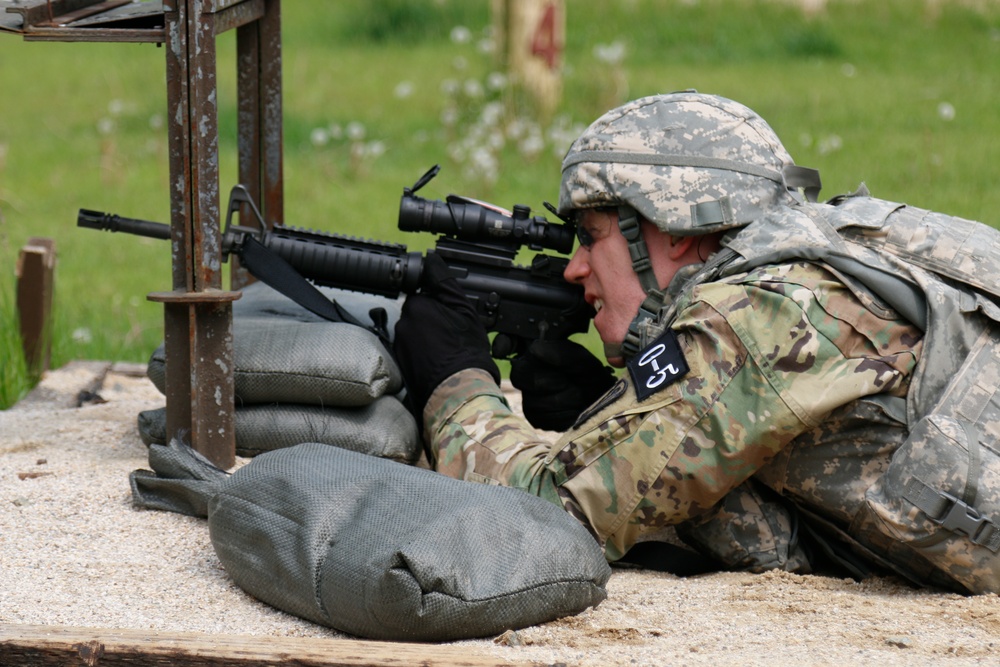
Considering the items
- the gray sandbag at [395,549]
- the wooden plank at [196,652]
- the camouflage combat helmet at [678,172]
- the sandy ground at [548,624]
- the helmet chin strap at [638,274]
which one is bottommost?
the sandy ground at [548,624]

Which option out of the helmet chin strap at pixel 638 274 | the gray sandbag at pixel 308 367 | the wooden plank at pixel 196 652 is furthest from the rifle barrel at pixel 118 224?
the wooden plank at pixel 196 652

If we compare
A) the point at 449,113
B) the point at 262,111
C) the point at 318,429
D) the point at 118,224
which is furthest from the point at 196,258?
the point at 449,113

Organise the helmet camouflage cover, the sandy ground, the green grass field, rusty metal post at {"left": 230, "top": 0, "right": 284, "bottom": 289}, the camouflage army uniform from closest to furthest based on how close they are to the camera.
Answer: the sandy ground < the camouflage army uniform < the helmet camouflage cover < rusty metal post at {"left": 230, "top": 0, "right": 284, "bottom": 289} < the green grass field

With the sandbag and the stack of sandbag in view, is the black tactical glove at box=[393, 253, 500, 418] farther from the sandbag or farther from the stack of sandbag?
the sandbag

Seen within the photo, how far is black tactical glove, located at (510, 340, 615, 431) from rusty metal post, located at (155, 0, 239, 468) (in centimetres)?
92

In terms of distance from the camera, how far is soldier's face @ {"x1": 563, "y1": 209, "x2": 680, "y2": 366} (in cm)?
336

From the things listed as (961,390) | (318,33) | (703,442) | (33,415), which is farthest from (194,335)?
(318,33)

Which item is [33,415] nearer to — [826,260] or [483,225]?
[483,225]

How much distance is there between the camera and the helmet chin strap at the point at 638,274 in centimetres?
334

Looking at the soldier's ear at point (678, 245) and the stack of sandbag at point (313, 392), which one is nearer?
the soldier's ear at point (678, 245)

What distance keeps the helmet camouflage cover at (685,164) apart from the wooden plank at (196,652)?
1359 millimetres

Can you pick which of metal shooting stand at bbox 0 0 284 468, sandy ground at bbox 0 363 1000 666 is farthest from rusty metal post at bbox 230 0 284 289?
sandy ground at bbox 0 363 1000 666

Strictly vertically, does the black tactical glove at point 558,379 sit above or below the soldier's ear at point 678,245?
below

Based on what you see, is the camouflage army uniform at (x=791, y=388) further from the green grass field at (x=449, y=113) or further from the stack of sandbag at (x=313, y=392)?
the green grass field at (x=449, y=113)
